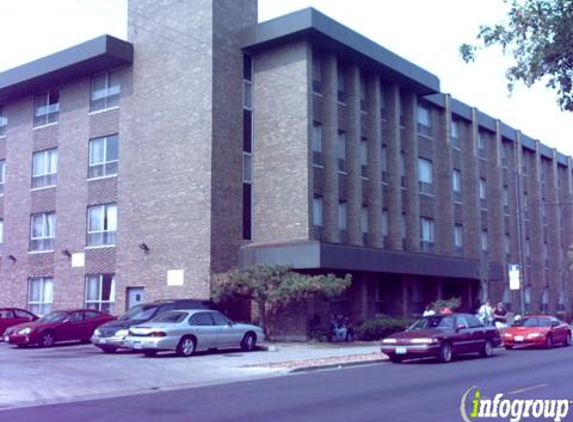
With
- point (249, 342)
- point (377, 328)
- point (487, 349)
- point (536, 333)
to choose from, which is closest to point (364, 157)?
point (377, 328)

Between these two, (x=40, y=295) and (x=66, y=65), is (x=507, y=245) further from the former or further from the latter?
(x=66, y=65)

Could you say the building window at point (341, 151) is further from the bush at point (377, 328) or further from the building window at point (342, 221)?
the bush at point (377, 328)

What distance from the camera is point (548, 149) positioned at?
183ft

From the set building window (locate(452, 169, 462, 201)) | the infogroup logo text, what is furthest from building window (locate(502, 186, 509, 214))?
the infogroup logo text

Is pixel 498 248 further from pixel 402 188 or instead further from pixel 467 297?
pixel 402 188

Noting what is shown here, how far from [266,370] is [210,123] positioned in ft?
46.6

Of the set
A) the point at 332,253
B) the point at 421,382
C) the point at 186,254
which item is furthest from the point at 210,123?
the point at 421,382

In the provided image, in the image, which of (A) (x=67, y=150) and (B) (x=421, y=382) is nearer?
(B) (x=421, y=382)

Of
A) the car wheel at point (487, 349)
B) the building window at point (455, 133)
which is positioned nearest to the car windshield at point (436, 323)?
the car wheel at point (487, 349)

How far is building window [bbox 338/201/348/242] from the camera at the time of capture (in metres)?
32.4

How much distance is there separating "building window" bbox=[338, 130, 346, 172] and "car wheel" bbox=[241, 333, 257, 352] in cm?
1113

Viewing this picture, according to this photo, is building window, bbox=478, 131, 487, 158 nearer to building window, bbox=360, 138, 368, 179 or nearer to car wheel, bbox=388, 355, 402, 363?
building window, bbox=360, 138, 368, 179

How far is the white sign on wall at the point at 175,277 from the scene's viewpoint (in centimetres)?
3018

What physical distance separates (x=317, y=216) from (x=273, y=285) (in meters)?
4.85
